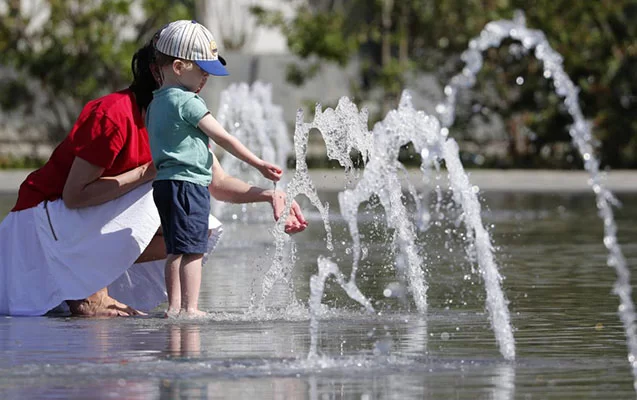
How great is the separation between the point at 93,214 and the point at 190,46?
0.87 m

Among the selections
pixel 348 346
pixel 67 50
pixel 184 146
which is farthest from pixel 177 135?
pixel 67 50

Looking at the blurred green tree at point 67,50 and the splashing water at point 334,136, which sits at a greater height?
the blurred green tree at point 67,50

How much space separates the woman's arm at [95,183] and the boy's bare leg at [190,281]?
43 centimetres

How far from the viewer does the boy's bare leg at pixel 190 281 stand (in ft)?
23.1

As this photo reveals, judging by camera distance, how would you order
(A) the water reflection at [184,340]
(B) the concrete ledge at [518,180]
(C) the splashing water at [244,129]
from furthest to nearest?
1. (B) the concrete ledge at [518,180]
2. (C) the splashing water at [244,129]
3. (A) the water reflection at [184,340]

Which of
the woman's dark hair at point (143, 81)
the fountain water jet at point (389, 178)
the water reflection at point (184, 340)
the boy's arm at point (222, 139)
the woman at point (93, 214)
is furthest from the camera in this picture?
the woman's dark hair at point (143, 81)

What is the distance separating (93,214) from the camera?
24.0ft

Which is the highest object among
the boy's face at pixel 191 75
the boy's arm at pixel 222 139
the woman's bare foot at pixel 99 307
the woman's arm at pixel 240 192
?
the boy's face at pixel 191 75

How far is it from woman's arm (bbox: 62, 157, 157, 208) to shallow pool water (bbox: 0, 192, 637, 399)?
517 mm

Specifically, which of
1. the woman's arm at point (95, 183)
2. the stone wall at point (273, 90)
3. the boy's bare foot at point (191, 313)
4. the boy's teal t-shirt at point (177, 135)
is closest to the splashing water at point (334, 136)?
the boy's bare foot at point (191, 313)

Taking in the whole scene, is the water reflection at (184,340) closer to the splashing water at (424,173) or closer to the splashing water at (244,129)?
the splashing water at (424,173)

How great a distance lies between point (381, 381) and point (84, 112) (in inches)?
94.8

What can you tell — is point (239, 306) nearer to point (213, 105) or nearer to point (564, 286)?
point (564, 286)

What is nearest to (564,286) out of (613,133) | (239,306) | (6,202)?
(239,306)
